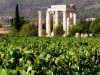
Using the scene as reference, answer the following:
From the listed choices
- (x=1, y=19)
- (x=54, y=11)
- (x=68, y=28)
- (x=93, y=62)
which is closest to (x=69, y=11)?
(x=54, y=11)

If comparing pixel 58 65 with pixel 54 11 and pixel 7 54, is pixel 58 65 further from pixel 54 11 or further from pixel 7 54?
pixel 54 11

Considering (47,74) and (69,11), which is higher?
A: (47,74)

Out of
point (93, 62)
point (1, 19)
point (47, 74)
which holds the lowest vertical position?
point (1, 19)

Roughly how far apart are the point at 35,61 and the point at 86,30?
7693 cm

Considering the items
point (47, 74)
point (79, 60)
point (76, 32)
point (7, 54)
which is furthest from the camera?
point (76, 32)

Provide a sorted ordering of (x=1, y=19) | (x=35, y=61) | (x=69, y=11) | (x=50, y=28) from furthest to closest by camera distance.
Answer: (x=1, y=19)
(x=69, y=11)
(x=50, y=28)
(x=35, y=61)

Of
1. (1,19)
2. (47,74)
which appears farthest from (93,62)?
(1,19)

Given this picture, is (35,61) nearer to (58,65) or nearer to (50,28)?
(58,65)

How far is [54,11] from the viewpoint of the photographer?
92.8 m

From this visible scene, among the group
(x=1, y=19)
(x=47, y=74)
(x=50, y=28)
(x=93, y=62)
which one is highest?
(x=47, y=74)

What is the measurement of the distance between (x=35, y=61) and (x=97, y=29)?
74.4 meters

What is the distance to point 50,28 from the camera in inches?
3531

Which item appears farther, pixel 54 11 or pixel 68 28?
pixel 54 11

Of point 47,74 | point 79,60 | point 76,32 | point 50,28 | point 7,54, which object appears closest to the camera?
point 47,74
